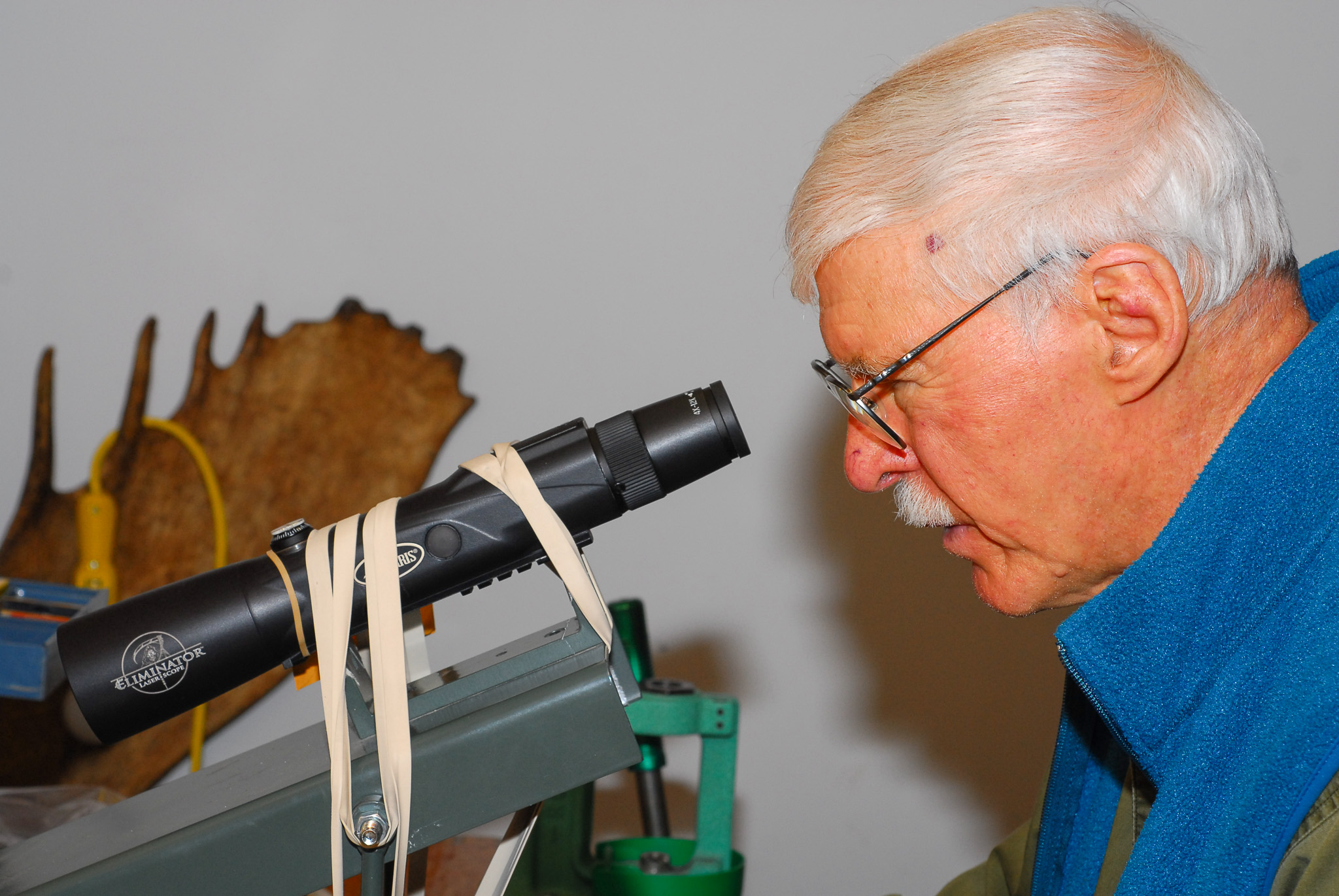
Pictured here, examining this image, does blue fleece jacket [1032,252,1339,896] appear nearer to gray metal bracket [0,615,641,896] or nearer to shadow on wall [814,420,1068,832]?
gray metal bracket [0,615,641,896]

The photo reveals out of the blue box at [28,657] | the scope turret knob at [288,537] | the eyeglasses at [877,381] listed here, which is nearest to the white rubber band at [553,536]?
the scope turret knob at [288,537]

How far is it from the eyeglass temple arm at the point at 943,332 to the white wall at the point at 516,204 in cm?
80

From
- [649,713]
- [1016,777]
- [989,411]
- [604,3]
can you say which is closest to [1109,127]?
[989,411]

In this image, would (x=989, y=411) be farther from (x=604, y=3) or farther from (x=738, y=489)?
(x=604, y=3)

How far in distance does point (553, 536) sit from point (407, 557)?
0.10m

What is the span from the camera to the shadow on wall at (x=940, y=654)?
159cm

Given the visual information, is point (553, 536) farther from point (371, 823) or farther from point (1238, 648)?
point (1238, 648)

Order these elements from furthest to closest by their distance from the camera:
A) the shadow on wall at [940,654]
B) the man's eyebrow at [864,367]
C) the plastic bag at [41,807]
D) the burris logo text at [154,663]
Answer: the shadow on wall at [940,654] < the plastic bag at [41,807] < the man's eyebrow at [864,367] < the burris logo text at [154,663]

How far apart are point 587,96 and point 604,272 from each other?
0.88ft

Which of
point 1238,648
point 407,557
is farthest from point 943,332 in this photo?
point 407,557

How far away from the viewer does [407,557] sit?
654 mm

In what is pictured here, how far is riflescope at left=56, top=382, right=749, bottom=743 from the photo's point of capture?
0.63 metres

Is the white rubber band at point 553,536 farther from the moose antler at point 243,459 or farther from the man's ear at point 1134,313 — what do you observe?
the moose antler at point 243,459

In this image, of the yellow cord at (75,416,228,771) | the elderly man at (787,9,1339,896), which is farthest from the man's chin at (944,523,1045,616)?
the yellow cord at (75,416,228,771)
